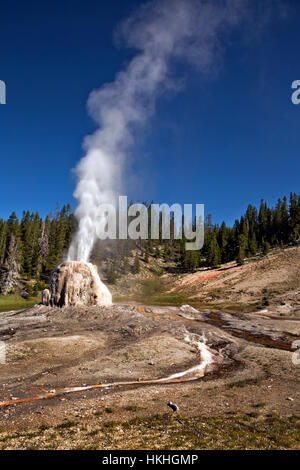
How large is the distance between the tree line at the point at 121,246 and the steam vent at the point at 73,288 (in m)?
31.5

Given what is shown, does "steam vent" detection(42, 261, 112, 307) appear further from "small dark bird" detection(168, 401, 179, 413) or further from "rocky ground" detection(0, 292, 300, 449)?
"small dark bird" detection(168, 401, 179, 413)

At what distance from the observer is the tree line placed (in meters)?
76.1

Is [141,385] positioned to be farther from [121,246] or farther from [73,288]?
[121,246]

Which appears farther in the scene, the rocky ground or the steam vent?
the steam vent

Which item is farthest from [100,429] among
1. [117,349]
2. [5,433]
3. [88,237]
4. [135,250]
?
[135,250]

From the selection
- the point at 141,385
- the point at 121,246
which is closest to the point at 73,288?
the point at 141,385

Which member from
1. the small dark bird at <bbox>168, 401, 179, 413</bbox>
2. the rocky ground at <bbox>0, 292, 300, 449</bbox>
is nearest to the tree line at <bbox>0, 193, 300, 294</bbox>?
the rocky ground at <bbox>0, 292, 300, 449</bbox>

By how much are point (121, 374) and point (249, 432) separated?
33.2 ft

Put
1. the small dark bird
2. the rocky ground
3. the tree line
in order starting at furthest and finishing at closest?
the tree line < the small dark bird < the rocky ground

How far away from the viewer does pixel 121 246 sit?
103375 mm

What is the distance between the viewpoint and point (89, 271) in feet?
128

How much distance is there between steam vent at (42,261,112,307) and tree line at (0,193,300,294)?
31.5 metres

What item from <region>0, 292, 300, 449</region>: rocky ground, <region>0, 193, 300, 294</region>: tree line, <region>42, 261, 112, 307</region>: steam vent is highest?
<region>0, 193, 300, 294</region>: tree line

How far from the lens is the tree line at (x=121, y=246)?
76137 millimetres
